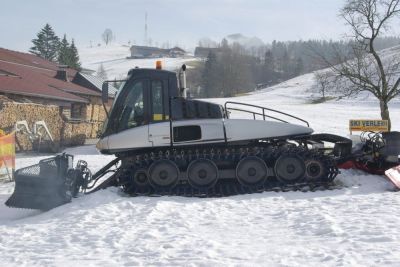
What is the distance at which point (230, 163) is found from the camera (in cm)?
962

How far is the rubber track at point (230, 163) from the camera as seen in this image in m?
9.30

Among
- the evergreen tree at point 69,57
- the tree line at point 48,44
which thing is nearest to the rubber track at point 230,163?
the evergreen tree at point 69,57

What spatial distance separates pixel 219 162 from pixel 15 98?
18.6m

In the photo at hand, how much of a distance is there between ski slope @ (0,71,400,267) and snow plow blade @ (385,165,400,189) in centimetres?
20

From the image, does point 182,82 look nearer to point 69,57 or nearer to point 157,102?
point 157,102

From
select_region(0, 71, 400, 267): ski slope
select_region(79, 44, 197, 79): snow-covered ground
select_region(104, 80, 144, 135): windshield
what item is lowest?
select_region(0, 71, 400, 267): ski slope

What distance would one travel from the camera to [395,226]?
20.7 feet

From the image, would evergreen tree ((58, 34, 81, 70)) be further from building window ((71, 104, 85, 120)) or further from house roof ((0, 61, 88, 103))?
house roof ((0, 61, 88, 103))

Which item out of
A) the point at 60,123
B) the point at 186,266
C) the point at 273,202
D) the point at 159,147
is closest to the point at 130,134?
the point at 159,147

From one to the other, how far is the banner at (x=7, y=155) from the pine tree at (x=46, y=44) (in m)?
69.6

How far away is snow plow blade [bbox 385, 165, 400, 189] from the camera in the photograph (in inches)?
363

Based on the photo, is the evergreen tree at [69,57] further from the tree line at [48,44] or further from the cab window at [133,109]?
the cab window at [133,109]

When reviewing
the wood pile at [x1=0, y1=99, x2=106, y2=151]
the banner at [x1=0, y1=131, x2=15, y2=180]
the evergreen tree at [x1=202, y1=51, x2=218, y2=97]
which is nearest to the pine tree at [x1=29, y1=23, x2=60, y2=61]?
the evergreen tree at [x1=202, y1=51, x2=218, y2=97]

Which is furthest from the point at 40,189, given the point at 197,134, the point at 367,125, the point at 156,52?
the point at 156,52
